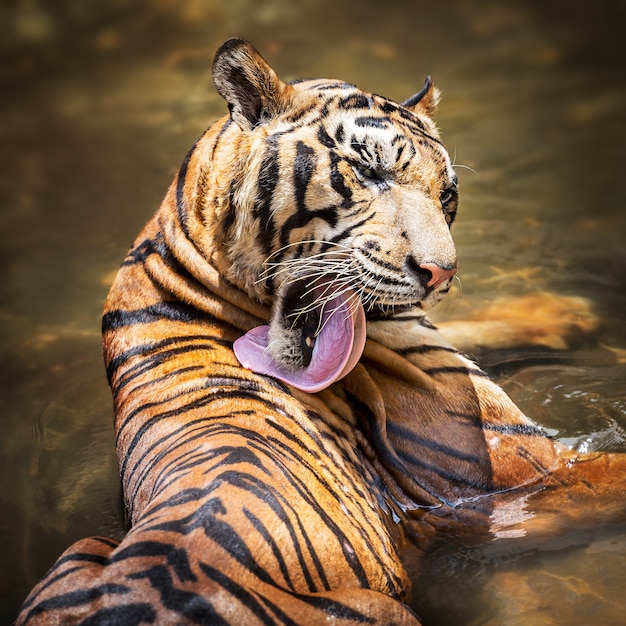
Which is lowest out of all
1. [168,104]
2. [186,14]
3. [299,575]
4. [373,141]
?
[299,575]

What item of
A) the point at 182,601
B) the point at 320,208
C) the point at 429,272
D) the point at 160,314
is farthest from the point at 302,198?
the point at 182,601

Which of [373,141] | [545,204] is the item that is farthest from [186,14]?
[373,141]

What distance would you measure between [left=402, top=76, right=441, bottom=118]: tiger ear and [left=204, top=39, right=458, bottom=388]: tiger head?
0.25m

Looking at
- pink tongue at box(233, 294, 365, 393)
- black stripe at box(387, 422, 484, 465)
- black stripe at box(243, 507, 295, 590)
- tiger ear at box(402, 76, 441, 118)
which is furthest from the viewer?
tiger ear at box(402, 76, 441, 118)

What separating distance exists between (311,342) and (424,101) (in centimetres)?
73

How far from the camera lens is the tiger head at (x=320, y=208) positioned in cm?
200

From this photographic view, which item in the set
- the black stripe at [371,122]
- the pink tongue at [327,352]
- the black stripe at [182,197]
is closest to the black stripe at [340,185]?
the black stripe at [371,122]

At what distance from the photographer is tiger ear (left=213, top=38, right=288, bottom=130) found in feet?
6.65

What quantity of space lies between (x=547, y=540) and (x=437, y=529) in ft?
0.85

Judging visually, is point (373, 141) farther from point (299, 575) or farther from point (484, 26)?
point (484, 26)

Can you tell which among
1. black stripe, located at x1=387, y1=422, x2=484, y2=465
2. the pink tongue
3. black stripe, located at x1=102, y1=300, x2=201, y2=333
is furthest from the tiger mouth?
black stripe, located at x1=387, y1=422, x2=484, y2=465

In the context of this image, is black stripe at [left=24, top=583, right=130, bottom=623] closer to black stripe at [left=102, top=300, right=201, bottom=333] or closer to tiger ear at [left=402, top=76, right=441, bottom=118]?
black stripe at [left=102, top=300, right=201, bottom=333]

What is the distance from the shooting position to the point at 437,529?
7.41ft

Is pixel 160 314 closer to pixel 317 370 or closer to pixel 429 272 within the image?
pixel 317 370
